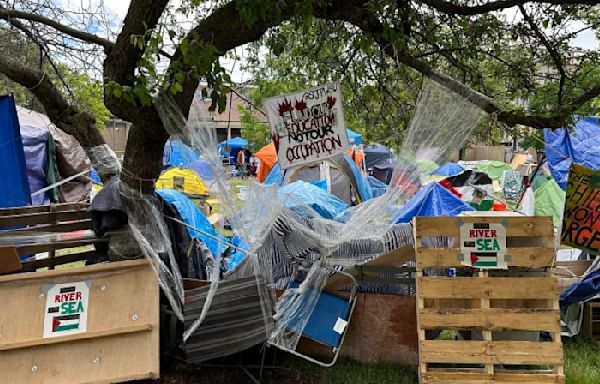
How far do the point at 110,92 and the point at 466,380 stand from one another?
2.92m

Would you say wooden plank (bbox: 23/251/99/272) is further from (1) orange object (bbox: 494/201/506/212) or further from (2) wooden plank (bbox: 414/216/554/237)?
(1) orange object (bbox: 494/201/506/212)

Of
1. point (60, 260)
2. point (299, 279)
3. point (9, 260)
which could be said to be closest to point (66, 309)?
point (9, 260)

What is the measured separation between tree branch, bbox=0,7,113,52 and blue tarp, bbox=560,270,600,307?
4547 mm

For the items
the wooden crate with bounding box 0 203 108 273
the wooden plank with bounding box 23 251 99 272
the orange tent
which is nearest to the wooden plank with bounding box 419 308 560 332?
the wooden crate with bounding box 0 203 108 273

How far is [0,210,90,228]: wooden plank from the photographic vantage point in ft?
14.6

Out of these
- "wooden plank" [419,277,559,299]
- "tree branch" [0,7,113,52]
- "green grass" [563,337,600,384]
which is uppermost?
"tree branch" [0,7,113,52]

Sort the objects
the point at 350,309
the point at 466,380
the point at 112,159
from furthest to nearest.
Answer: the point at 112,159, the point at 350,309, the point at 466,380

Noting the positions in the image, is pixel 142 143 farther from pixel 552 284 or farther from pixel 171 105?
pixel 552 284

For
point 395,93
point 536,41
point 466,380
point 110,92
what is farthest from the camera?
point 395,93

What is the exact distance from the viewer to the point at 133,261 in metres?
3.81

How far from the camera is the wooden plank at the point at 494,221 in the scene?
375 centimetres

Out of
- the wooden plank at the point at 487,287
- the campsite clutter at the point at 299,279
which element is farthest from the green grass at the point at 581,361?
the wooden plank at the point at 487,287

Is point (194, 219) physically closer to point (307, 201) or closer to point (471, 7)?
point (307, 201)

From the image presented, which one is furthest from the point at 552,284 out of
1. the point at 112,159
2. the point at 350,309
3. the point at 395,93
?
the point at 112,159
